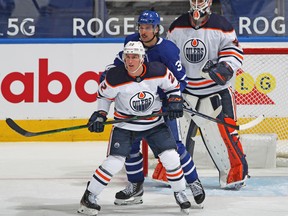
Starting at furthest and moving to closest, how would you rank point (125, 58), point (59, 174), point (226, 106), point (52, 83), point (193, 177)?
point (52, 83), point (59, 174), point (226, 106), point (193, 177), point (125, 58)

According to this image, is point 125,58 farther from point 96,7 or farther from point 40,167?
point 96,7

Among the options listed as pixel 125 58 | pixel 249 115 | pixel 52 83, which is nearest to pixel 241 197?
pixel 125 58

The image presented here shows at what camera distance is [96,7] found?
9.02 metres

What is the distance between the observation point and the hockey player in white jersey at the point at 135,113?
4.92 metres

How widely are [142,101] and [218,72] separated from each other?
3.02 feet

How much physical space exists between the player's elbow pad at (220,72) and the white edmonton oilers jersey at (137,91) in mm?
687

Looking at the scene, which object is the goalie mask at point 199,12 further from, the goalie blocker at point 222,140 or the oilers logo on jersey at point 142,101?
the oilers logo on jersey at point 142,101

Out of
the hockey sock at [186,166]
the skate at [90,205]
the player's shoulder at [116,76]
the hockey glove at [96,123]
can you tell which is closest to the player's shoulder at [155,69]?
the player's shoulder at [116,76]

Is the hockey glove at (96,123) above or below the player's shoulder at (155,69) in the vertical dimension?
below

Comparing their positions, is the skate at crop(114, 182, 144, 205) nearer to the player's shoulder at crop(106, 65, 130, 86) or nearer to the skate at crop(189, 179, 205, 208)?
the skate at crop(189, 179, 205, 208)

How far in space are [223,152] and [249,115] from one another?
1461mm

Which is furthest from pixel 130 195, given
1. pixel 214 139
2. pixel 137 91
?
pixel 214 139

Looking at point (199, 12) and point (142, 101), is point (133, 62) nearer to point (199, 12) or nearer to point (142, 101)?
point (142, 101)

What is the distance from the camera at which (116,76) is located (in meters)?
4.95
